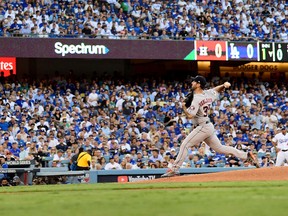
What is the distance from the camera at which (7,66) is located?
87.3 feet

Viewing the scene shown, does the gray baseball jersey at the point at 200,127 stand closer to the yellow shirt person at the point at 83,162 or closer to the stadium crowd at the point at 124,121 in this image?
the stadium crowd at the point at 124,121

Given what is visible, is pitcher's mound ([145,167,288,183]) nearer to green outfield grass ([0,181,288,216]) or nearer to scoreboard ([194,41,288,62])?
green outfield grass ([0,181,288,216])

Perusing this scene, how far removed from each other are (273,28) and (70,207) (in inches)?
956

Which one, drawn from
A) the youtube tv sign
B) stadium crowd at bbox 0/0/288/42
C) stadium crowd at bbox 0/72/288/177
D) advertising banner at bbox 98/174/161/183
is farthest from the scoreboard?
advertising banner at bbox 98/174/161/183

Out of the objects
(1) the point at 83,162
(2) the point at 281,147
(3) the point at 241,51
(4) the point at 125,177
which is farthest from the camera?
(3) the point at 241,51

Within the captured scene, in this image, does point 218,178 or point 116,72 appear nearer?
point 218,178

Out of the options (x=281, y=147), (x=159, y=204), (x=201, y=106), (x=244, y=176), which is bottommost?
(x=244, y=176)

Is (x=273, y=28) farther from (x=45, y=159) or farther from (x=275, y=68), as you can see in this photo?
(x=45, y=159)

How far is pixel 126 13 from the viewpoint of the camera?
2912 centimetres

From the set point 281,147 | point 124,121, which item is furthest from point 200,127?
point 124,121

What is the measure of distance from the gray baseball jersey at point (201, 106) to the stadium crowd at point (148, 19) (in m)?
13.1

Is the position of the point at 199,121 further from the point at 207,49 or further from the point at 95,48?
the point at 207,49

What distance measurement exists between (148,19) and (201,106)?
1540cm

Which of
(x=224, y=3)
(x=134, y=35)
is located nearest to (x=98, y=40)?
(x=134, y=35)
